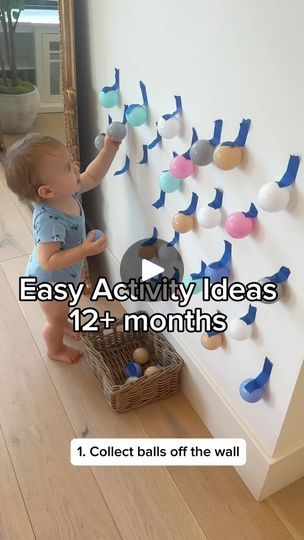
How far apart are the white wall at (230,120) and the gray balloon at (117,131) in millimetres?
31

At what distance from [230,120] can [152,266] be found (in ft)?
1.91

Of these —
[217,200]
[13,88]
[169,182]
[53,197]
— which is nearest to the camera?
[217,200]

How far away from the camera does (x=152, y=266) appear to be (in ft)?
4.58

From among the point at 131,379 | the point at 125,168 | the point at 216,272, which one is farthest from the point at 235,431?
the point at 125,168

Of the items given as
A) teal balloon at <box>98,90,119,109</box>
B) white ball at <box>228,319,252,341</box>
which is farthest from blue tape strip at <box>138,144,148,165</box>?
white ball at <box>228,319,252,341</box>

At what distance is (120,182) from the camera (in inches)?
57.9

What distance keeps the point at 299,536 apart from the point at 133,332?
0.71 meters

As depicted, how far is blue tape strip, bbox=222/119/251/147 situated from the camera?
86 centimetres

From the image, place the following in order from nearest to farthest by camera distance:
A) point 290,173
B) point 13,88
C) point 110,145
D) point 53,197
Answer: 1. point 290,173
2. point 53,197
3. point 110,145
4. point 13,88

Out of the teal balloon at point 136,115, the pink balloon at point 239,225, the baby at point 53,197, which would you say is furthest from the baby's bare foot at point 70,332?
the pink balloon at point 239,225

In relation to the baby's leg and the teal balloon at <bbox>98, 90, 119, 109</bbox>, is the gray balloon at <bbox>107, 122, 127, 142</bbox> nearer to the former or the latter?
the teal balloon at <bbox>98, 90, 119, 109</bbox>

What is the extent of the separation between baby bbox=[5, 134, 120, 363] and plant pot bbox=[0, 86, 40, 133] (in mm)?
629

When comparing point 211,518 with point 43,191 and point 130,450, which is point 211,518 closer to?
point 130,450

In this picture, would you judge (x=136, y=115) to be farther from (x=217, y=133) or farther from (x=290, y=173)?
(x=290, y=173)
